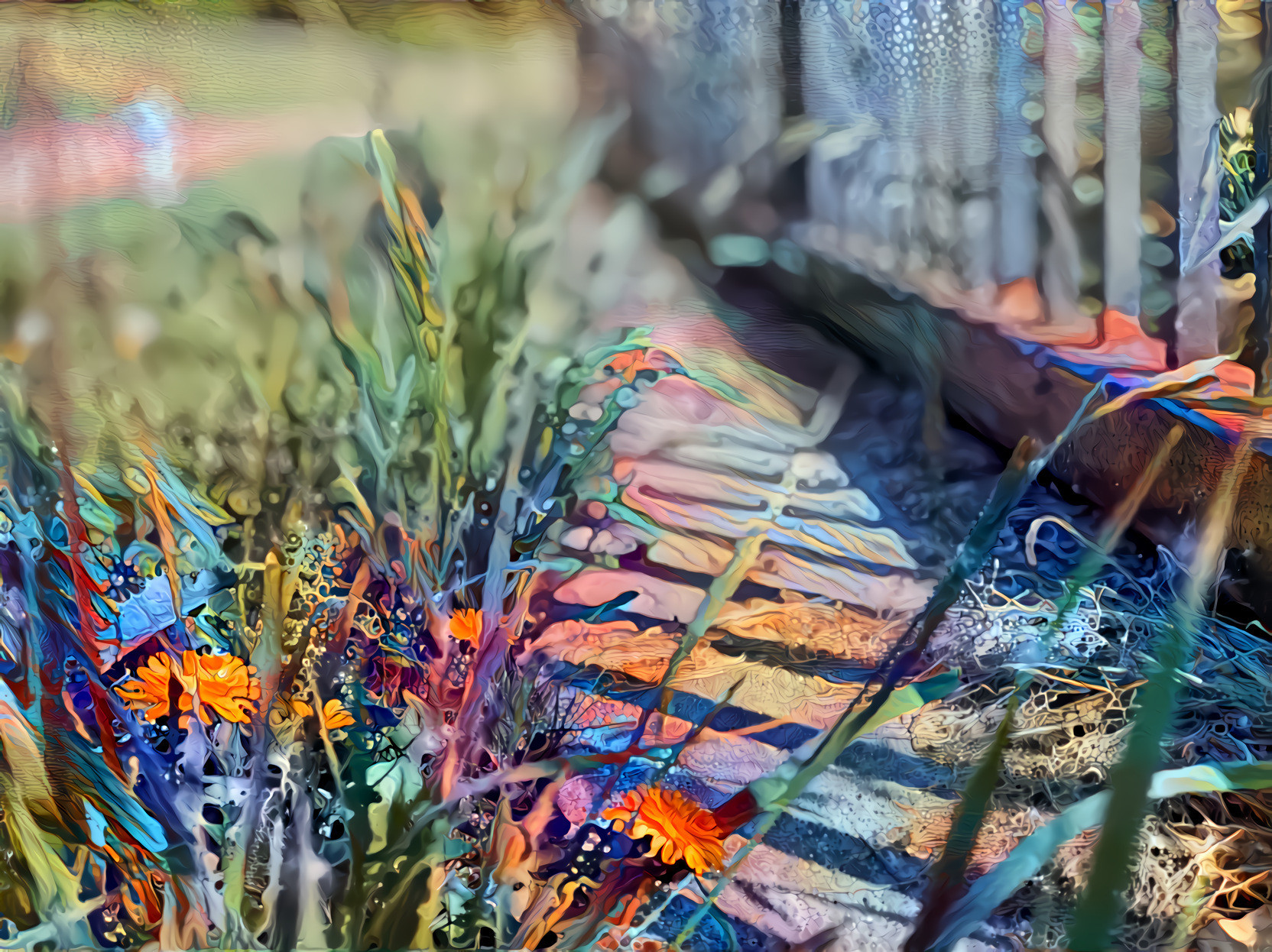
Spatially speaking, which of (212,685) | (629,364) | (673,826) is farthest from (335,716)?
(629,364)

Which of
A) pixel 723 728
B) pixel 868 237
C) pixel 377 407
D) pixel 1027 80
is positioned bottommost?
pixel 723 728

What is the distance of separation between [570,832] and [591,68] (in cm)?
111

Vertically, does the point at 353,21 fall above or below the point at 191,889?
above

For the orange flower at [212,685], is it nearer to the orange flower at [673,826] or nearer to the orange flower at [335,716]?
the orange flower at [335,716]

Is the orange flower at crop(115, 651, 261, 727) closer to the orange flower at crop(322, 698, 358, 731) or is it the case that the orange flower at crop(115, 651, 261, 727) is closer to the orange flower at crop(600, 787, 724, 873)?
the orange flower at crop(322, 698, 358, 731)

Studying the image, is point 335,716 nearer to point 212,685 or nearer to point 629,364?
point 212,685

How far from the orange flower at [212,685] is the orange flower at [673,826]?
55 cm

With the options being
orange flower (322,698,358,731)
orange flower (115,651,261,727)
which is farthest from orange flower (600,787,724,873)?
orange flower (115,651,261,727)

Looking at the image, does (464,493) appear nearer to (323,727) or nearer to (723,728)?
(323,727)

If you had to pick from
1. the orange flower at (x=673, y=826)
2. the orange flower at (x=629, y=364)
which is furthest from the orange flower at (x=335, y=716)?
the orange flower at (x=629, y=364)

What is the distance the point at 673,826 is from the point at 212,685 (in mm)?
709

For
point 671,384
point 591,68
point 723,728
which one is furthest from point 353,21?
point 723,728

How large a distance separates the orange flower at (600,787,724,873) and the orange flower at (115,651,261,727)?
0.55m

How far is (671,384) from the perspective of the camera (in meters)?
1.08
